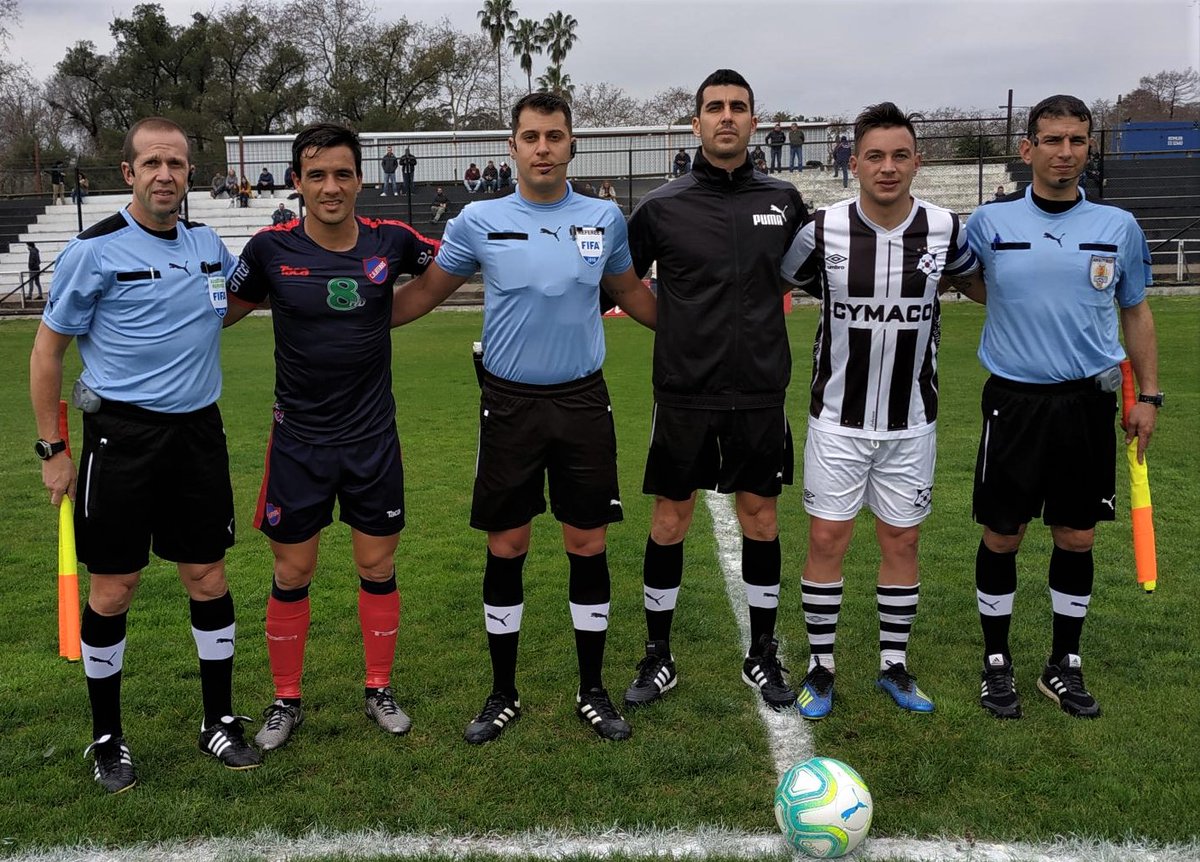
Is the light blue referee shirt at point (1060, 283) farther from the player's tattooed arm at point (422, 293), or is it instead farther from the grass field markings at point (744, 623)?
the player's tattooed arm at point (422, 293)

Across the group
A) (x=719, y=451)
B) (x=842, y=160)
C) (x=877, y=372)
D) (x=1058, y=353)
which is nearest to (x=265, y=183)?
(x=842, y=160)

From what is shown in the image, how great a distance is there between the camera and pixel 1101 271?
3598 mm

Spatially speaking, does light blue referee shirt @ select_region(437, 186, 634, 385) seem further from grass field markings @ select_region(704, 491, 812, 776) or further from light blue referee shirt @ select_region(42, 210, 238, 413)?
grass field markings @ select_region(704, 491, 812, 776)

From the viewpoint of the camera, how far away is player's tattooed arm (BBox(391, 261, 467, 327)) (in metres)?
3.72

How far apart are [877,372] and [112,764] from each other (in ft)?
10.1

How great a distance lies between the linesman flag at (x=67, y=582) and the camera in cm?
329

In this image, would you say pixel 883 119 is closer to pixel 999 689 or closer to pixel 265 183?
pixel 999 689

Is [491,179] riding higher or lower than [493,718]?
higher

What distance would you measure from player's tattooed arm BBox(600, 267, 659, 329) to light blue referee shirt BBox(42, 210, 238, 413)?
58.8 inches

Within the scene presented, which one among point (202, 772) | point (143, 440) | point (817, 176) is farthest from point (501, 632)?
point (817, 176)

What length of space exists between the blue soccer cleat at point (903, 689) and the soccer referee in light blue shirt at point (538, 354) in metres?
1.09

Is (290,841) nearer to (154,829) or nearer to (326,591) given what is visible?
(154,829)

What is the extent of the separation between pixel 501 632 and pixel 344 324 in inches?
51.8

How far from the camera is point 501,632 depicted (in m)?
3.76
